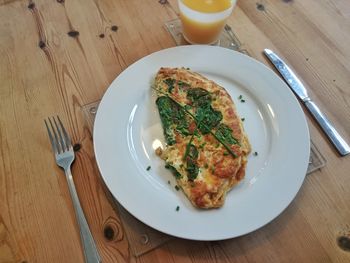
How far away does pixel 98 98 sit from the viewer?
4.22 feet

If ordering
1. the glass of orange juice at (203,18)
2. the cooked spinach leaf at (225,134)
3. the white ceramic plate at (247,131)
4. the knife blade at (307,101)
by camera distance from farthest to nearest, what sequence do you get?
the glass of orange juice at (203,18) < the knife blade at (307,101) < the cooked spinach leaf at (225,134) < the white ceramic plate at (247,131)

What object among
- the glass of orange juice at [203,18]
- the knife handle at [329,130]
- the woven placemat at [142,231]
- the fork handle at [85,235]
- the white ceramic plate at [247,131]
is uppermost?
the glass of orange juice at [203,18]

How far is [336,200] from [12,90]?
1325mm

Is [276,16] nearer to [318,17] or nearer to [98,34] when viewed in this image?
[318,17]

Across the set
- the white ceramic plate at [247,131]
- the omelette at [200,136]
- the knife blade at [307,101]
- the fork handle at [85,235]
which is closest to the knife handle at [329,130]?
the knife blade at [307,101]

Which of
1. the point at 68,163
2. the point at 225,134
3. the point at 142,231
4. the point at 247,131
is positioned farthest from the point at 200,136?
the point at 68,163

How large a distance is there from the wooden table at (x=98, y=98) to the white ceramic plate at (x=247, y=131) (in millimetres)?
98

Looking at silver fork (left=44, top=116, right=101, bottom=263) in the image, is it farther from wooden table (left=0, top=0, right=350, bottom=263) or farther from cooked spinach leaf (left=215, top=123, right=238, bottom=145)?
cooked spinach leaf (left=215, top=123, right=238, bottom=145)

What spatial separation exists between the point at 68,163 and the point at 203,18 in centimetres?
81

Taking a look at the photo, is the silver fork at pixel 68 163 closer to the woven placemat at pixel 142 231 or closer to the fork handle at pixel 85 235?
the fork handle at pixel 85 235

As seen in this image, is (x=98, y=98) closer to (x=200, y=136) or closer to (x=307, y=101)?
(x=200, y=136)

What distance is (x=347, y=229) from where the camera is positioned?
1006mm

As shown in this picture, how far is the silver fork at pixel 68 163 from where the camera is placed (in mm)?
944

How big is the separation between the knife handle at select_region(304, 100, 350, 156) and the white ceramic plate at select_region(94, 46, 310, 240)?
0.47ft
